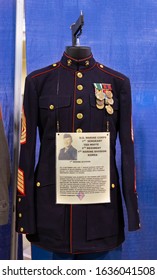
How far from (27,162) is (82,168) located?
0.21 m

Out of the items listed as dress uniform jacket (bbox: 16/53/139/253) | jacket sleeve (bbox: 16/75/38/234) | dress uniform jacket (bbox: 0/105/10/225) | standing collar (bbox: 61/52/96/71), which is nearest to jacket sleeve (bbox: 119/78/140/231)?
dress uniform jacket (bbox: 16/53/139/253)

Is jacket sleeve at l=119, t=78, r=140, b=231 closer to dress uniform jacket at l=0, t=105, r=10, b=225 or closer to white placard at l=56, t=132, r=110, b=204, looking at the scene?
white placard at l=56, t=132, r=110, b=204

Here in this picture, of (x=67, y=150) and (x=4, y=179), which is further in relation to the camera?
(x=4, y=179)

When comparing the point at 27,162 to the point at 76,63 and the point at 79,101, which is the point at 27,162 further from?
the point at 76,63

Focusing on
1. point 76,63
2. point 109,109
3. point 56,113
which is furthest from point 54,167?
point 76,63

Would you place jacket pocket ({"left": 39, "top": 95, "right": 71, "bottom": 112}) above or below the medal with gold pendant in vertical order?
above

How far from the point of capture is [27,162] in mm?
1432

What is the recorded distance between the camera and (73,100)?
1420mm

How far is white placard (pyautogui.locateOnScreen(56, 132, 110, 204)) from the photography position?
1.40 metres

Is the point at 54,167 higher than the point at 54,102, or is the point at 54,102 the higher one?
the point at 54,102

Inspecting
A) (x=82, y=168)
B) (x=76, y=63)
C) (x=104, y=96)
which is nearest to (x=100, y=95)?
(x=104, y=96)

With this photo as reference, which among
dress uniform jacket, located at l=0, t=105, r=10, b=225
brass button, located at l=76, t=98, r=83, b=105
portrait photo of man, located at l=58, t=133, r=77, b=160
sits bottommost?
dress uniform jacket, located at l=0, t=105, r=10, b=225

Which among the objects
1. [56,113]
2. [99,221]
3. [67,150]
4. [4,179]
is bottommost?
[99,221]

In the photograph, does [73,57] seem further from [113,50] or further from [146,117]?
[146,117]
